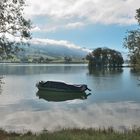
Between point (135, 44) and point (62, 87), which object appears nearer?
point (135, 44)

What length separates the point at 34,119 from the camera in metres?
37.4

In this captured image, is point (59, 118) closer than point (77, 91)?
Yes

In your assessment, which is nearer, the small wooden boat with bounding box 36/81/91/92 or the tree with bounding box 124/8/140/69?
the tree with bounding box 124/8/140/69

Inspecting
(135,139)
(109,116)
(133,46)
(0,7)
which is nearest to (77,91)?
(109,116)

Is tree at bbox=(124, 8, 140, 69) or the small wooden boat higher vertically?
tree at bbox=(124, 8, 140, 69)

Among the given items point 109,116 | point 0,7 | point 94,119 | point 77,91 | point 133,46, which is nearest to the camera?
point 0,7

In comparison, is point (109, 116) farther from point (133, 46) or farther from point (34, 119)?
point (133, 46)

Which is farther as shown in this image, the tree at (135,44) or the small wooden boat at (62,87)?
the small wooden boat at (62,87)

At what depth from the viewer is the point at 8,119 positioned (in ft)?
124

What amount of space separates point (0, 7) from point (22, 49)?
3462mm

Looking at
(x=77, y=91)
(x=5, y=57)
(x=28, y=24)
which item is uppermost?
(x=28, y=24)

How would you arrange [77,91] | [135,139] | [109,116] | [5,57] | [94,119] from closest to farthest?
[135,139], [5,57], [94,119], [109,116], [77,91]

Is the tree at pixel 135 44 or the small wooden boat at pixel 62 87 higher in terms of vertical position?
the tree at pixel 135 44

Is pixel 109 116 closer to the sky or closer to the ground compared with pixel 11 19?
closer to the ground
